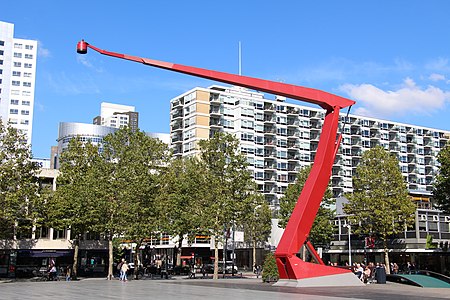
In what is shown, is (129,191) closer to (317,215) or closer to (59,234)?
(59,234)

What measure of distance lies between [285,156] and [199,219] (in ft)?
212

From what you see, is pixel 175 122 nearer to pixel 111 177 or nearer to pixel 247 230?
pixel 247 230

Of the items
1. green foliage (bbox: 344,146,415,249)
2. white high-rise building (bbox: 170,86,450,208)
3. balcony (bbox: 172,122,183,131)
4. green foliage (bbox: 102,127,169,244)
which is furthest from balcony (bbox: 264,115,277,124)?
green foliage (bbox: 102,127,169,244)

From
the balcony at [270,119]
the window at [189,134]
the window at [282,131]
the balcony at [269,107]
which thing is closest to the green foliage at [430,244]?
the window at [189,134]

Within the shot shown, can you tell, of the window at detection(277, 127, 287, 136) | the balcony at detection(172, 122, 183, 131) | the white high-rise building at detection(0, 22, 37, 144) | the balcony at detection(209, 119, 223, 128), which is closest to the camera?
the balcony at detection(209, 119, 223, 128)

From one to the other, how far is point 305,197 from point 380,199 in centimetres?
2562

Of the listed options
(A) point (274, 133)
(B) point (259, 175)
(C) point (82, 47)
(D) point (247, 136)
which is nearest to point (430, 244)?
(C) point (82, 47)

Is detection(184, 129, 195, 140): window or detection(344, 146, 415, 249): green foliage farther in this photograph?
detection(184, 129, 195, 140): window

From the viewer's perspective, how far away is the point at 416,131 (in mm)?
125500

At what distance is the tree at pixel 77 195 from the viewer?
48.4 metres

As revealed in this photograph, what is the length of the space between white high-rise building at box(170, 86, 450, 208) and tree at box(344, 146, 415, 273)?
42981mm

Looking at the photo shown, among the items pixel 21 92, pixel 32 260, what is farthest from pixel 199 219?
pixel 21 92

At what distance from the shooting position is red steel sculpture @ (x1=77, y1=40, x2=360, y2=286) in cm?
3041

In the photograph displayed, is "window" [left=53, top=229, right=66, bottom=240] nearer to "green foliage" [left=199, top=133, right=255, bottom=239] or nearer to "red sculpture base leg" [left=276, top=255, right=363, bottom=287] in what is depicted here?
"green foliage" [left=199, top=133, right=255, bottom=239]
